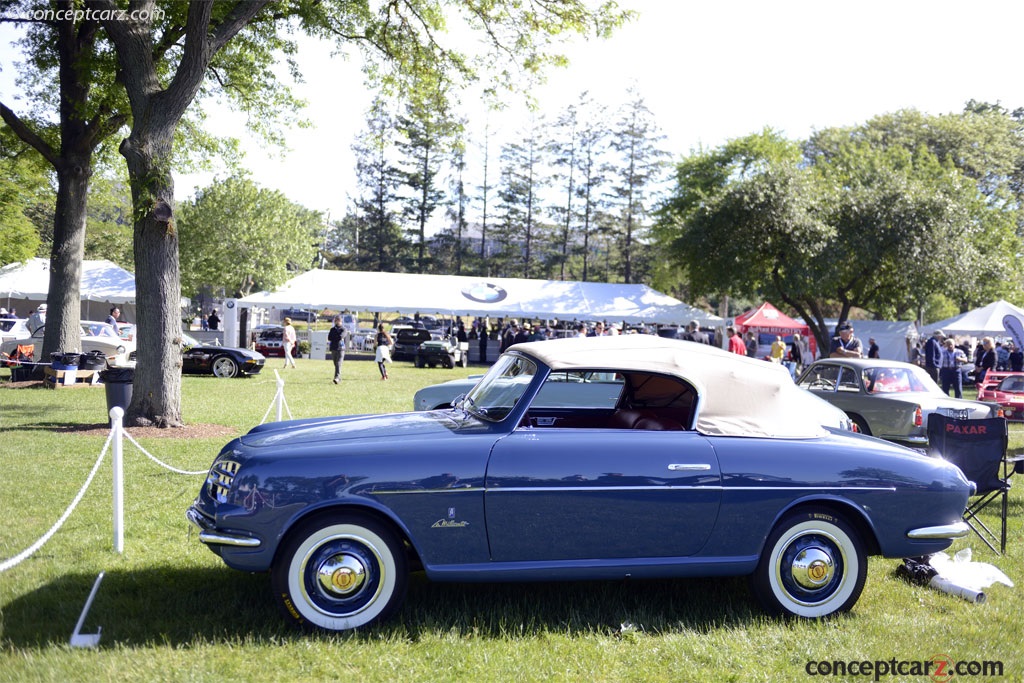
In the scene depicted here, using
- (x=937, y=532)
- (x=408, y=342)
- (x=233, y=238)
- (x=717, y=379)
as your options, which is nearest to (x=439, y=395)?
(x=717, y=379)

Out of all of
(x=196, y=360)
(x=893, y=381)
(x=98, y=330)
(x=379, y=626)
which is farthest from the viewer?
(x=98, y=330)

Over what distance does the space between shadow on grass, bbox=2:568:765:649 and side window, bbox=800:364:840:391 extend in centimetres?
716

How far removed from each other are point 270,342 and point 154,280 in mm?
25704

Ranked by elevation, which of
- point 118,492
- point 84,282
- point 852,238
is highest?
point 852,238

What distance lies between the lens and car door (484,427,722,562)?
429 centimetres

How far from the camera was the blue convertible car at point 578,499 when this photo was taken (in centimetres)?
419

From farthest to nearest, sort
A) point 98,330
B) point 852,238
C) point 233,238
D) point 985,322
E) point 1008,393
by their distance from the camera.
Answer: point 233,238, point 852,238, point 985,322, point 98,330, point 1008,393

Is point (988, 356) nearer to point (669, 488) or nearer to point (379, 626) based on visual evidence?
point (669, 488)

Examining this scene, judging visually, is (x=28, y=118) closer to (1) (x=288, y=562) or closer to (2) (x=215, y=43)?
(2) (x=215, y=43)

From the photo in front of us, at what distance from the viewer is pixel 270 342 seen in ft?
120

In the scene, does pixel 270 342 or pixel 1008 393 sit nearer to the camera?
pixel 1008 393

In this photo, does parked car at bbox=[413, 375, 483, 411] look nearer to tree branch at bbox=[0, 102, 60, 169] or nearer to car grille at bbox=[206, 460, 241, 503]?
car grille at bbox=[206, 460, 241, 503]

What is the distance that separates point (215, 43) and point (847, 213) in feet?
87.7

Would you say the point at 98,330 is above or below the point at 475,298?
below
